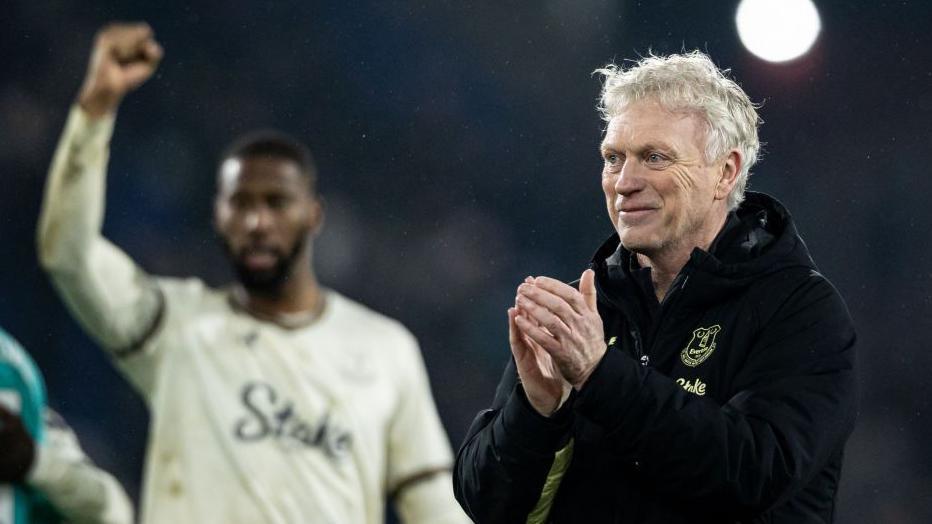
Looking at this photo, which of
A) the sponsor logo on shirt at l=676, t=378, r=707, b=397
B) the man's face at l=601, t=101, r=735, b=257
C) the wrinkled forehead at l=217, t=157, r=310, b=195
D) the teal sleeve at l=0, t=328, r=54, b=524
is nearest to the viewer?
the sponsor logo on shirt at l=676, t=378, r=707, b=397

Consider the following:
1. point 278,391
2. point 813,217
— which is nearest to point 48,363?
point 278,391

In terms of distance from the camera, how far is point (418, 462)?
7.03 feet

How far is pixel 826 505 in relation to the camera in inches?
48.0

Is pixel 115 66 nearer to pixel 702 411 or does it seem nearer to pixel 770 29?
pixel 702 411

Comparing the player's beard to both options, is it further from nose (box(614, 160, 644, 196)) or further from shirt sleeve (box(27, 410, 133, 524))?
nose (box(614, 160, 644, 196))

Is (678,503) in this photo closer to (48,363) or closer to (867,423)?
(48,363)

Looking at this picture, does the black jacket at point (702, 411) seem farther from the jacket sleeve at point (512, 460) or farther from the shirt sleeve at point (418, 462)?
the shirt sleeve at point (418, 462)

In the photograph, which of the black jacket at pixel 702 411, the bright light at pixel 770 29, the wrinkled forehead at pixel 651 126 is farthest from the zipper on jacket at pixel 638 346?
the bright light at pixel 770 29

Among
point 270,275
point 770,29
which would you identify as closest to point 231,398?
point 270,275

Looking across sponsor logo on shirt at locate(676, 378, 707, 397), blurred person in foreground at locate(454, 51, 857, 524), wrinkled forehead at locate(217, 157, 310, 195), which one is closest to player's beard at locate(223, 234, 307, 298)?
wrinkled forehead at locate(217, 157, 310, 195)

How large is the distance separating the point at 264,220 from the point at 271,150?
173 mm

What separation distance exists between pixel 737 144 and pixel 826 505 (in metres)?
0.48

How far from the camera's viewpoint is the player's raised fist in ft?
6.19

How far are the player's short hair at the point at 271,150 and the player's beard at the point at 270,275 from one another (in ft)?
0.56
